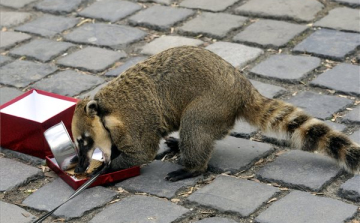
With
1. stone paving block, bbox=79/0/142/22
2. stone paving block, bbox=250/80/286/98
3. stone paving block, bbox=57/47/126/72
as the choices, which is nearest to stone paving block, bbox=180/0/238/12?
stone paving block, bbox=79/0/142/22

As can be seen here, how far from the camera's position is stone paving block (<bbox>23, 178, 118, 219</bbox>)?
5.08 meters

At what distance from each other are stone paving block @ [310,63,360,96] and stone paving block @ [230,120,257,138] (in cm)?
86

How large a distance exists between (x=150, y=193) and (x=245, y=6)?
A: 3287 mm

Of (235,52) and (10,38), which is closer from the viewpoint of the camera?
(235,52)

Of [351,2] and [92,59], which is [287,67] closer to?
[351,2]

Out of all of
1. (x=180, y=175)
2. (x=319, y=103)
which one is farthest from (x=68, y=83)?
(x=319, y=103)

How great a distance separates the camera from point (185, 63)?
554 cm

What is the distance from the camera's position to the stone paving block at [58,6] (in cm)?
827

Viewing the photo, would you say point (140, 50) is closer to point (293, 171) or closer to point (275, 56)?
point (275, 56)

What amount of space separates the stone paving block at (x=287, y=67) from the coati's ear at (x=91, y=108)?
6.21 ft

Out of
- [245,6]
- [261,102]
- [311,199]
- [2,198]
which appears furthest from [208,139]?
[245,6]

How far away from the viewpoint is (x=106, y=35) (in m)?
7.67

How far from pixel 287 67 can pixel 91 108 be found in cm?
220

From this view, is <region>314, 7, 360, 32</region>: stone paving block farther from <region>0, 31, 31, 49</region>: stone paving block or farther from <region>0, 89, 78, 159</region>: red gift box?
<region>0, 31, 31, 49</region>: stone paving block
